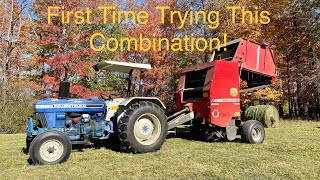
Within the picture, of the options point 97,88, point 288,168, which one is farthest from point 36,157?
point 97,88

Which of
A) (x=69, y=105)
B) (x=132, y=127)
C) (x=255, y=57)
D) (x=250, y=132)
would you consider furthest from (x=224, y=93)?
(x=69, y=105)

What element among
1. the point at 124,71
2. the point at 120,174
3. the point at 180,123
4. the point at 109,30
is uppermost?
the point at 109,30

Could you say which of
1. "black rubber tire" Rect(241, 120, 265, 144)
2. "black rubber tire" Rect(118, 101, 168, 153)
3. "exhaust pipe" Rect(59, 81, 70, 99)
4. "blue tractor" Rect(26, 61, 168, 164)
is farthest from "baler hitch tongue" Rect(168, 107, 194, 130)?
"exhaust pipe" Rect(59, 81, 70, 99)

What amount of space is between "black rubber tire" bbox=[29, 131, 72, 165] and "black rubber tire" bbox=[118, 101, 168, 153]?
1095mm

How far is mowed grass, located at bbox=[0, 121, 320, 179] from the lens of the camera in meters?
4.18

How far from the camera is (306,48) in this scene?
58.1 ft

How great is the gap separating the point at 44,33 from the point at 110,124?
1356 cm

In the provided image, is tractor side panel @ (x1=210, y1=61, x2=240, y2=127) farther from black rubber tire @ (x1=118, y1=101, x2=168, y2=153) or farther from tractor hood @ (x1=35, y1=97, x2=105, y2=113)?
tractor hood @ (x1=35, y1=97, x2=105, y2=113)

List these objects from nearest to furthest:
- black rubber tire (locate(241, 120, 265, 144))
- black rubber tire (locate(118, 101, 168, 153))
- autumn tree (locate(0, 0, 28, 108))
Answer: black rubber tire (locate(118, 101, 168, 153)) < black rubber tire (locate(241, 120, 265, 144)) < autumn tree (locate(0, 0, 28, 108))

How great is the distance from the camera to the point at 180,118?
726cm

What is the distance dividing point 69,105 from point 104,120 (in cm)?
80

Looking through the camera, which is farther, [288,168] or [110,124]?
[110,124]

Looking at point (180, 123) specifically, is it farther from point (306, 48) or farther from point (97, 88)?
point (306, 48)

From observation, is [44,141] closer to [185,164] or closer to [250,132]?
[185,164]
